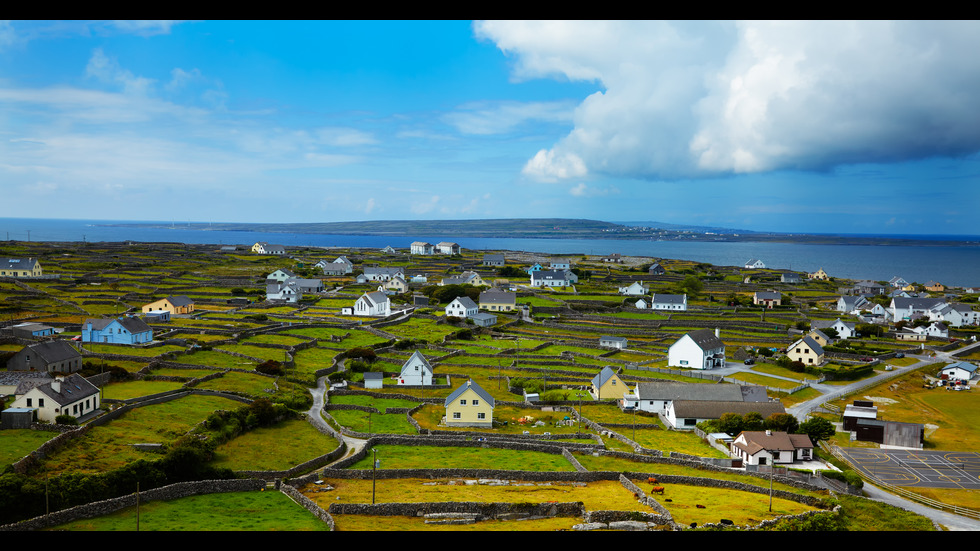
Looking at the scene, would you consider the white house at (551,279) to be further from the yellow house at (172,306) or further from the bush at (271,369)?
the bush at (271,369)

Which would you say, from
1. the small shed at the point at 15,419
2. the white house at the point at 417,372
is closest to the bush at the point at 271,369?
the white house at the point at 417,372

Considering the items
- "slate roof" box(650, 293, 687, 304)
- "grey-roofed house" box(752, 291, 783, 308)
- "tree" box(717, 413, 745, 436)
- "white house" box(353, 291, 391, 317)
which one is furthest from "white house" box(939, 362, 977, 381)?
"white house" box(353, 291, 391, 317)

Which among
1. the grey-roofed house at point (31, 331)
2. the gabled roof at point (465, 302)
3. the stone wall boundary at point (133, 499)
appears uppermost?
the gabled roof at point (465, 302)

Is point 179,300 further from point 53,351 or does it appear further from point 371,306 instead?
point 53,351

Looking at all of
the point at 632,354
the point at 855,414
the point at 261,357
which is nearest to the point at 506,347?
the point at 632,354

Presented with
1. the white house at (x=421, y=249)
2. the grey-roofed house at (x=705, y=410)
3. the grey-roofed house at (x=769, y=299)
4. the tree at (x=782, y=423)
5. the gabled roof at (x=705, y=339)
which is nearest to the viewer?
the tree at (x=782, y=423)
